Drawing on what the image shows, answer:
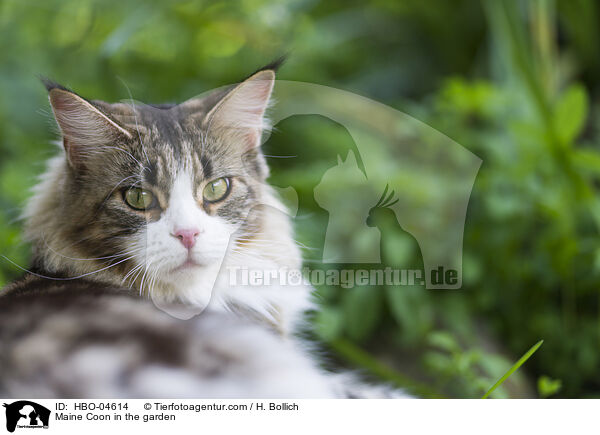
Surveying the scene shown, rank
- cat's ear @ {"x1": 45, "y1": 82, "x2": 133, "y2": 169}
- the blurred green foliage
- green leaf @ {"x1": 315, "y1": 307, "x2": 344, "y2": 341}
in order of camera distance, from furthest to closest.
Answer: the blurred green foliage < green leaf @ {"x1": 315, "y1": 307, "x2": 344, "y2": 341} < cat's ear @ {"x1": 45, "y1": 82, "x2": 133, "y2": 169}

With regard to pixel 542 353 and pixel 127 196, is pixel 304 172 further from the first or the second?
pixel 542 353

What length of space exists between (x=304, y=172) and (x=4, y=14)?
4.35ft

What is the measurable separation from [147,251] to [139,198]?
0.04m

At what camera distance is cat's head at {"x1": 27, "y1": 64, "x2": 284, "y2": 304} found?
45 centimetres

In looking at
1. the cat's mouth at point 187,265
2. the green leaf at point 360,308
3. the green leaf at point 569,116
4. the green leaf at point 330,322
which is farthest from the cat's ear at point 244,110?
the green leaf at point 569,116

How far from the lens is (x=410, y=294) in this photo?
3.71ft

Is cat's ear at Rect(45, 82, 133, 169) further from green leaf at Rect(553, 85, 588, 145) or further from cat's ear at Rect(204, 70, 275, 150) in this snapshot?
green leaf at Rect(553, 85, 588, 145)

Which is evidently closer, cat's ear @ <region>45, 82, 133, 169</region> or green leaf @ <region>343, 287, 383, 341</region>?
cat's ear @ <region>45, 82, 133, 169</region>

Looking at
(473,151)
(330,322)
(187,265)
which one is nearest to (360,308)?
(330,322)

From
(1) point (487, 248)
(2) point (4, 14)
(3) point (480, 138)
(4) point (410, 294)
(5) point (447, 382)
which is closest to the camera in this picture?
(5) point (447, 382)
